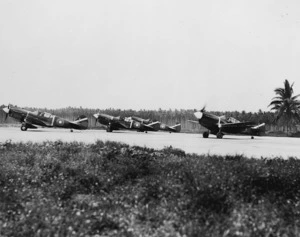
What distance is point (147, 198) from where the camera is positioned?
597cm

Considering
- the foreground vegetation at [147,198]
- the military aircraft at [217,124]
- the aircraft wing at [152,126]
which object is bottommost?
the foreground vegetation at [147,198]

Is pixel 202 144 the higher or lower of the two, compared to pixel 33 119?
lower

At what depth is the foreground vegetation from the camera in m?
4.65

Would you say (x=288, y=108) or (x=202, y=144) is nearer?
(x=202, y=144)

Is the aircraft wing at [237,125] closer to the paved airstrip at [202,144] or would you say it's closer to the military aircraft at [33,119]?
the paved airstrip at [202,144]

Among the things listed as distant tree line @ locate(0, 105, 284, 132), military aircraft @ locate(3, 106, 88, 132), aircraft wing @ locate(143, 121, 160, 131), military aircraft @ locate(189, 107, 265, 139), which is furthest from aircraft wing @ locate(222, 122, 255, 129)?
distant tree line @ locate(0, 105, 284, 132)

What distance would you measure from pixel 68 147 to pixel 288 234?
7.65 m

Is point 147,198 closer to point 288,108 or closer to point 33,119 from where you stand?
point 33,119

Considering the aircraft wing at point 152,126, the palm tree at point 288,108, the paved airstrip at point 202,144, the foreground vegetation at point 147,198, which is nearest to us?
the foreground vegetation at point 147,198

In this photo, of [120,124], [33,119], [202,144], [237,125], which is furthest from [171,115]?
[202,144]

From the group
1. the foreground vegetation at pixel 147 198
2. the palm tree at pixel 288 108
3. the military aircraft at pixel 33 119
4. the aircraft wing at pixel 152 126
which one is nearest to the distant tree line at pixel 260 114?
the palm tree at pixel 288 108

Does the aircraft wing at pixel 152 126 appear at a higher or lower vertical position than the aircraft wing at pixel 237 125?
lower

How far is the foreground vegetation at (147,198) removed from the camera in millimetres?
4652

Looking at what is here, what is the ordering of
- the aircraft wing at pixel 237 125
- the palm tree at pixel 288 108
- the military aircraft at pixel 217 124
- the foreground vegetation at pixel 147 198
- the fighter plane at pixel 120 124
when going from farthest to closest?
the palm tree at pixel 288 108
the fighter plane at pixel 120 124
the aircraft wing at pixel 237 125
the military aircraft at pixel 217 124
the foreground vegetation at pixel 147 198
